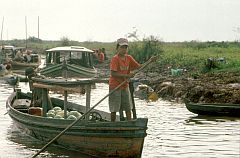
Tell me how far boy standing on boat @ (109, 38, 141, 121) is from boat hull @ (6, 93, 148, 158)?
56 centimetres

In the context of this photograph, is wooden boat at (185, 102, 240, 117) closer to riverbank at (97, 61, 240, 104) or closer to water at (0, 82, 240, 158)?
water at (0, 82, 240, 158)

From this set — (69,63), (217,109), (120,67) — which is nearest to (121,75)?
(120,67)

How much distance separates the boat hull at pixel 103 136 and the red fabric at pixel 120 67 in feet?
2.59

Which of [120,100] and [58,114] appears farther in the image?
[58,114]

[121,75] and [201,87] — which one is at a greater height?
[121,75]

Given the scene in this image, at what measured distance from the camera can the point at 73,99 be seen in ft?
80.1

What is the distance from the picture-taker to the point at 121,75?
1068 cm

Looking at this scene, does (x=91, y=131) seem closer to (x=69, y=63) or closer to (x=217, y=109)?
(x=217, y=109)

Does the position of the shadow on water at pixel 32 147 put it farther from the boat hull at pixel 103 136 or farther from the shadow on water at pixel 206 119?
the shadow on water at pixel 206 119

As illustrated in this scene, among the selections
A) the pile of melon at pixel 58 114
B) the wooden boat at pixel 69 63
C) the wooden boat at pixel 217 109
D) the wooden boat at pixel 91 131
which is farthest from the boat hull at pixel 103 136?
the wooden boat at pixel 69 63

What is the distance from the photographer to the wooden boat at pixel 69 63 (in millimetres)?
25609

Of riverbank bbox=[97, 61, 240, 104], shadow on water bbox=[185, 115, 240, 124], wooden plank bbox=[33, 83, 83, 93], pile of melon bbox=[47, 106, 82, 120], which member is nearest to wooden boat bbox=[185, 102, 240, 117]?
shadow on water bbox=[185, 115, 240, 124]

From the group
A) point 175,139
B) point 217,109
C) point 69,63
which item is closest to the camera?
point 175,139

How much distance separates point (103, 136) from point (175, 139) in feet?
10.1
